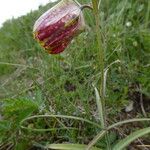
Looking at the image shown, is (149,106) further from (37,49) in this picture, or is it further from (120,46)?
(37,49)

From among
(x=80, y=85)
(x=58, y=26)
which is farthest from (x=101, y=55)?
(x=80, y=85)

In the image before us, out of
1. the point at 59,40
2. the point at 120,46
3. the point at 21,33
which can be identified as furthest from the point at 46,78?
the point at 21,33

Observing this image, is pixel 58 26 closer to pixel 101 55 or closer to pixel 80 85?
pixel 101 55

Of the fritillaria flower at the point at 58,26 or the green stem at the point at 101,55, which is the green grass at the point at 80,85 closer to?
the green stem at the point at 101,55

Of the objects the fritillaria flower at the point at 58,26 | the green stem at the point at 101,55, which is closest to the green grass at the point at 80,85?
the green stem at the point at 101,55

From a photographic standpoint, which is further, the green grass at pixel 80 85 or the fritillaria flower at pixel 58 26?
the green grass at pixel 80 85

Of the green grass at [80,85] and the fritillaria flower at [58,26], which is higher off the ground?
the fritillaria flower at [58,26]
